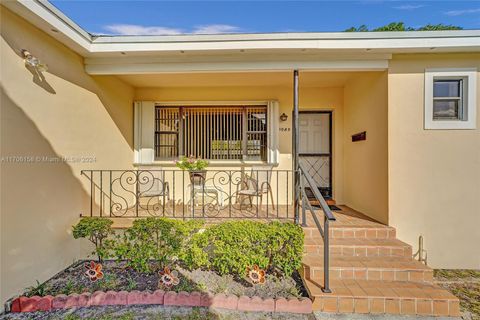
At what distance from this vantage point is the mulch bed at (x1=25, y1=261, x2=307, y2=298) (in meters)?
2.83

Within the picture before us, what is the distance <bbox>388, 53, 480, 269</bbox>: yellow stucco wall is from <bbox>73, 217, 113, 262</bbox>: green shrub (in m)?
4.21

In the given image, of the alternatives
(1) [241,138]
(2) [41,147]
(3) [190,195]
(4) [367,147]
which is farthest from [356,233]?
(2) [41,147]

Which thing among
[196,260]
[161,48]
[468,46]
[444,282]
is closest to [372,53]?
[468,46]

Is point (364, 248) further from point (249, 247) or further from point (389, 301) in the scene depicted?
point (249, 247)

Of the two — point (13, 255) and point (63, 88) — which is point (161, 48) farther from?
point (13, 255)

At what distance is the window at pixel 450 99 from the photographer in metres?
3.67

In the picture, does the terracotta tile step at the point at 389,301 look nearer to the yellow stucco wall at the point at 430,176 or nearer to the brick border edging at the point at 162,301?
the brick border edging at the point at 162,301

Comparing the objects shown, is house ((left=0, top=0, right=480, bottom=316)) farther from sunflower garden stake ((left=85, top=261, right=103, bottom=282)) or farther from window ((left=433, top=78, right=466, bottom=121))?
sunflower garden stake ((left=85, top=261, right=103, bottom=282))

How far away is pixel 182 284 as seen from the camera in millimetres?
2988

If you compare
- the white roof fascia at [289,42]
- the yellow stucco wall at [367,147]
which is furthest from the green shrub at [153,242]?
the yellow stucco wall at [367,147]

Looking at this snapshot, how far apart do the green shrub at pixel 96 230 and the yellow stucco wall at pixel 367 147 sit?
416cm

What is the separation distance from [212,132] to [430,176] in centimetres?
416

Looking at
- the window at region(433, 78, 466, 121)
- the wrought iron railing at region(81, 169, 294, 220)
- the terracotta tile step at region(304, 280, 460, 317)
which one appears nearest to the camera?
the terracotta tile step at region(304, 280, 460, 317)

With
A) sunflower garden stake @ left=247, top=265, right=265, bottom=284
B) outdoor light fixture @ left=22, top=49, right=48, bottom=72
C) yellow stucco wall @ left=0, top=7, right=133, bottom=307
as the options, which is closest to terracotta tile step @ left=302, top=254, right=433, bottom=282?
sunflower garden stake @ left=247, top=265, right=265, bottom=284
